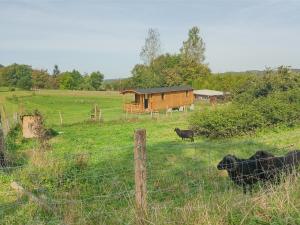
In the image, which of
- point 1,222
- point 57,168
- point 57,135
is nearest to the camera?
point 1,222

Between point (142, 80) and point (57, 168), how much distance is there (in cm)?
5685

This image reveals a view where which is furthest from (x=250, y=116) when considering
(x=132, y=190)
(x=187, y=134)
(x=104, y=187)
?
(x=132, y=190)

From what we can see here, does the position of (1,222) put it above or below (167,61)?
below

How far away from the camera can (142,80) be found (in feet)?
216

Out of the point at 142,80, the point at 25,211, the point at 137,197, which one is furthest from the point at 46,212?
the point at 142,80

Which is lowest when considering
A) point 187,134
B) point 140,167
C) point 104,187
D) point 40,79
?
point 187,134

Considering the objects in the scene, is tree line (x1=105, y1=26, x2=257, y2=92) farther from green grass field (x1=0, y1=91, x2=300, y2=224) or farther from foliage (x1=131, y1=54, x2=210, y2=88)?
green grass field (x1=0, y1=91, x2=300, y2=224)

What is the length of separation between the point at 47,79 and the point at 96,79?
11674mm

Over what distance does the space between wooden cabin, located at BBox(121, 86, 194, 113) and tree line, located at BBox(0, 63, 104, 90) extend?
145 ft

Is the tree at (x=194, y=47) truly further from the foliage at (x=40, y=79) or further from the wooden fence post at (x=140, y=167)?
the wooden fence post at (x=140, y=167)

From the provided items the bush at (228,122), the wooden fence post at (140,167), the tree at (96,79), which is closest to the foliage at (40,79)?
the tree at (96,79)

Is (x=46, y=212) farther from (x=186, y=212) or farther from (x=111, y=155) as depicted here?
(x=111, y=155)

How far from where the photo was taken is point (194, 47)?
72.4m

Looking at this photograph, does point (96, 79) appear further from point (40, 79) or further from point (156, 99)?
point (156, 99)
